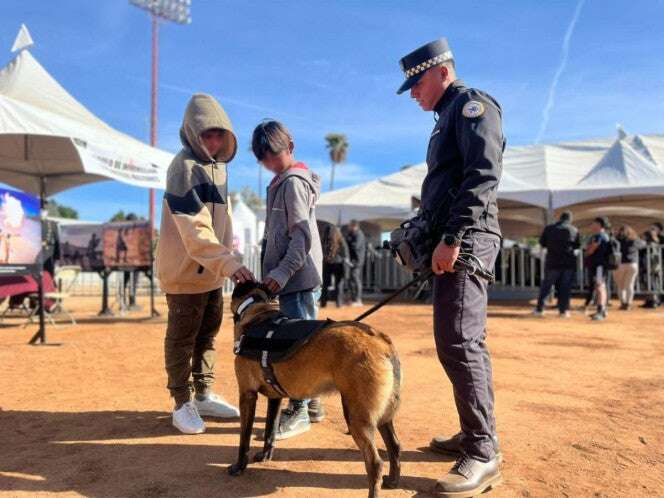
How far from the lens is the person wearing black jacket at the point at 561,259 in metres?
10.7

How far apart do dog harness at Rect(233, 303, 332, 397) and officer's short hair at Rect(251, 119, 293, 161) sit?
1.07 metres

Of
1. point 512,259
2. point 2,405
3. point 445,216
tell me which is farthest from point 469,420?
point 512,259

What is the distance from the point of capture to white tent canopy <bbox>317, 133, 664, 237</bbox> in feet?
45.9

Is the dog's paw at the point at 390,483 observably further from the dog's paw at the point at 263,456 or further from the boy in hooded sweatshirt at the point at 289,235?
the boy in hooded sweatshirt at the point at 289,235

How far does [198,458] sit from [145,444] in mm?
464

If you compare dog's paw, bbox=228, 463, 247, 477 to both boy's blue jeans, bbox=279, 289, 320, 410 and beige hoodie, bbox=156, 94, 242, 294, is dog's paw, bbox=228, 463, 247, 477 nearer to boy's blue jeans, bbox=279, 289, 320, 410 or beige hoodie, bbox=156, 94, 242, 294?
boy's blue jeans, bbox=279, 289, 320, 410

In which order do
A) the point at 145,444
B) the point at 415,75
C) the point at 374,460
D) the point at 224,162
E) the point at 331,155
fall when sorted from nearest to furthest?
the point at 374,460 < the point at 415,75 < the point at 145,444 < the point at 224,162 < the point at 331,155

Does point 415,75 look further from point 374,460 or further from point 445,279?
point 374,460

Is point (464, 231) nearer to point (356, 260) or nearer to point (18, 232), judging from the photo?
point (18, 232)

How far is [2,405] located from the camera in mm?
4270

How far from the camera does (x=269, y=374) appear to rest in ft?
9.26

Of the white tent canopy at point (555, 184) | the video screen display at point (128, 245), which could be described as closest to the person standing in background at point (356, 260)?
the white tent canopy at point (555, 184)

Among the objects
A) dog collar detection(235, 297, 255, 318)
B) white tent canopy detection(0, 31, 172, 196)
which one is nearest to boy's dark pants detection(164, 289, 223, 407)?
dog collar detection(235, 297, 255, 318)

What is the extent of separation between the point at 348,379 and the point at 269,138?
5.23ft
